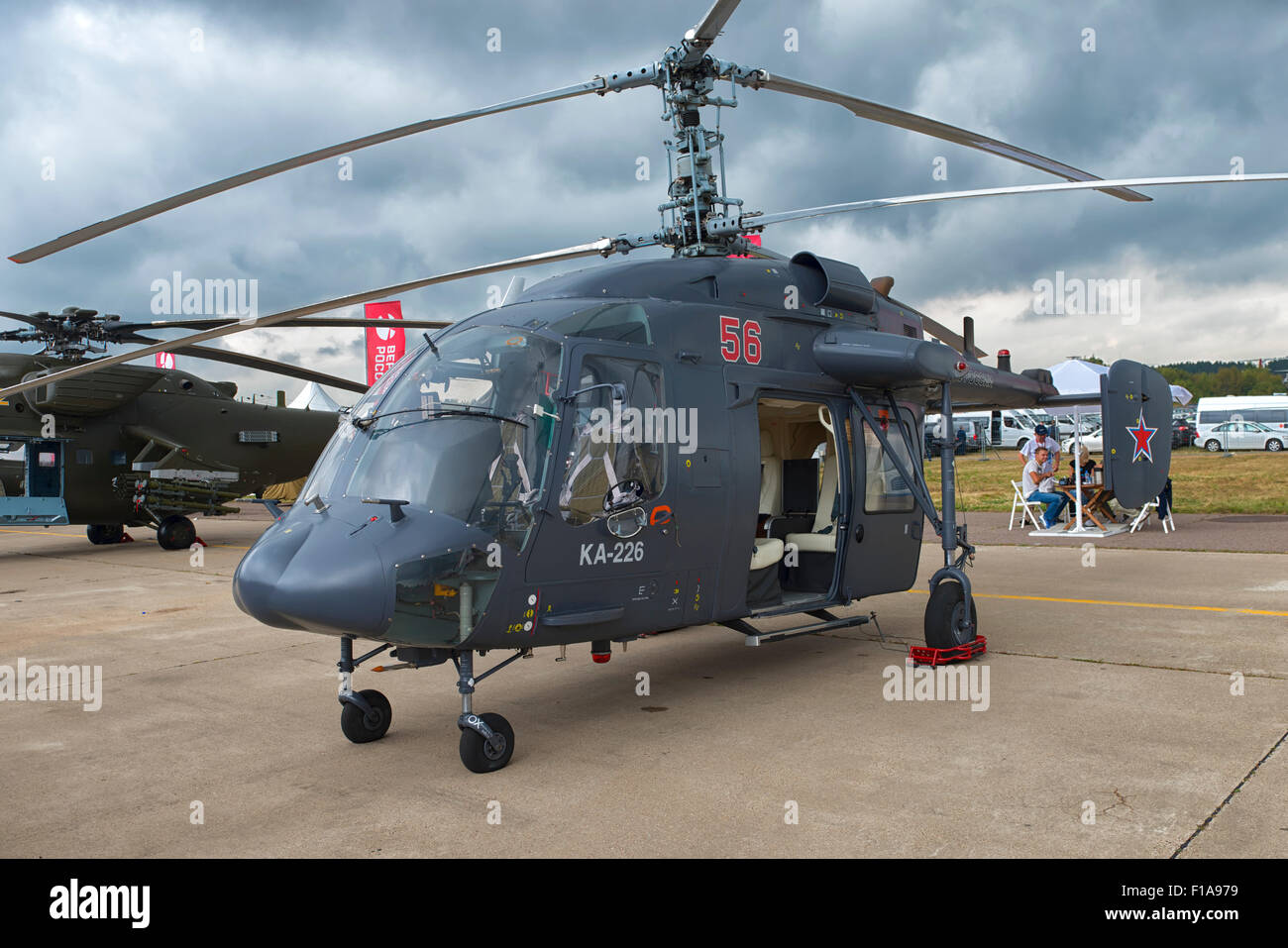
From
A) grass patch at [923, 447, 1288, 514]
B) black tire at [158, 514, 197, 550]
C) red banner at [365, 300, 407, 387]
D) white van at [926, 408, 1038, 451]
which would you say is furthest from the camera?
white van at [926, 408, 1038, 451]

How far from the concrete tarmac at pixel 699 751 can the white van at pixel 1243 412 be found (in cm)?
3932

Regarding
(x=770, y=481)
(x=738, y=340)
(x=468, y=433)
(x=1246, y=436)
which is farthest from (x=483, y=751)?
(x=1246, y=436)

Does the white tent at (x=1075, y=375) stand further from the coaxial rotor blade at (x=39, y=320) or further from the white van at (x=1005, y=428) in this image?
the white van at (x=1005, y=428)

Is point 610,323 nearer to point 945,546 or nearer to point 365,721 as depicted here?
point 365,721

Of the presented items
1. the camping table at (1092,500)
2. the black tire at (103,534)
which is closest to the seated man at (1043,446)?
the camping table at (1092,500)

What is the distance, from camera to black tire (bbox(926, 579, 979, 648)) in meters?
6.67

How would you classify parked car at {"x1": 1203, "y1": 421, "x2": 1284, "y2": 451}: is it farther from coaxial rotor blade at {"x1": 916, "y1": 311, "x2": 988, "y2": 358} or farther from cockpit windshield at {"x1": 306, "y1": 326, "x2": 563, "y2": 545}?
cockpit windshield at {"x1": 306, "y1": 326, "x2": 563, "y2": 545}

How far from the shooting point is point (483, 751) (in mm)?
4723

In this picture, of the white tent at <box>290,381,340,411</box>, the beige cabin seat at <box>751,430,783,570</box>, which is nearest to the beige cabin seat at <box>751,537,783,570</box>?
the beige cabin seat at <box>751,430,783,570</box>

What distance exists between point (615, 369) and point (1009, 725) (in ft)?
9.94

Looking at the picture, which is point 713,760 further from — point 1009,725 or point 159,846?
point 159,846

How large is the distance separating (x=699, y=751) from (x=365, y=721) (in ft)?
6.34

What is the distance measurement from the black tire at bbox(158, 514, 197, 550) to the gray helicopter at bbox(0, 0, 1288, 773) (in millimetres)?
12728

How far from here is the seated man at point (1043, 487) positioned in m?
16.8
